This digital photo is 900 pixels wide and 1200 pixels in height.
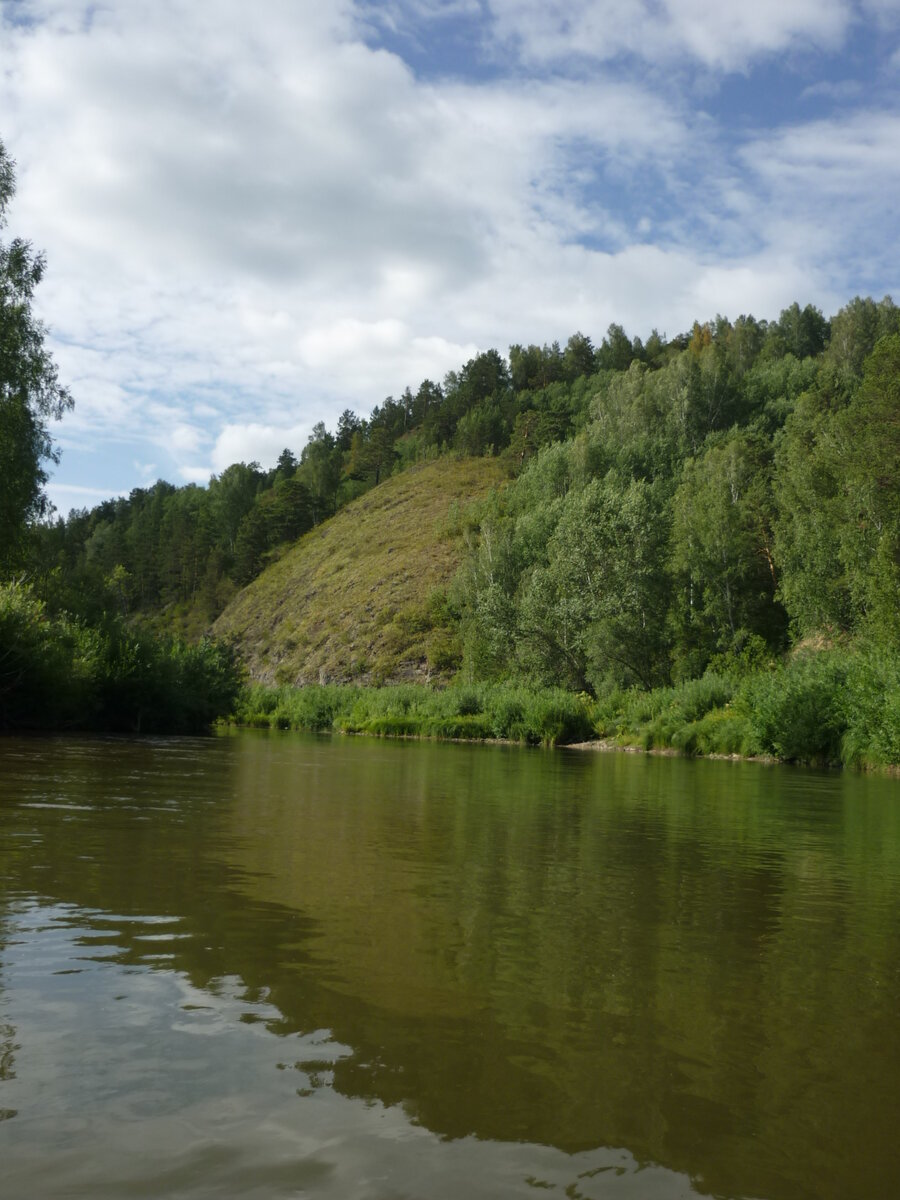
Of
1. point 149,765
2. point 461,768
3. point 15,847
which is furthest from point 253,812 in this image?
point 461,768

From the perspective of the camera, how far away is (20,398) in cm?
2984

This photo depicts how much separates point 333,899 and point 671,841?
5.55 metres

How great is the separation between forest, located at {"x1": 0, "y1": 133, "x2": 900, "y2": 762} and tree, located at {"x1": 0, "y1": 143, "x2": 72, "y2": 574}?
0.07 m

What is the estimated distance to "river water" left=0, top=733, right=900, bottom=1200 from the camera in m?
3.01

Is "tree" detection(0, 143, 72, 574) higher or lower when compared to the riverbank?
higher

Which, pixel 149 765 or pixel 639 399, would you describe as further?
pixel 639 399

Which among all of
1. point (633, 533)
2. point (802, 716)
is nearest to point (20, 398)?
point (802, 716)

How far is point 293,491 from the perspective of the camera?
13388 cm

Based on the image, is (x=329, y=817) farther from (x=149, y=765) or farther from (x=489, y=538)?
(x=489, y=538)

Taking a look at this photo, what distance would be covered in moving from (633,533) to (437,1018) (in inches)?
2416

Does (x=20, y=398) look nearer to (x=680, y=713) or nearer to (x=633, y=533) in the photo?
(x=680, y=713)

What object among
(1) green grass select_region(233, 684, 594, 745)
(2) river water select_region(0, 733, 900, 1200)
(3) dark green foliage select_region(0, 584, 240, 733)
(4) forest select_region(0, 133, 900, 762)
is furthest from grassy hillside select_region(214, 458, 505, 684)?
(2) river water select_region(0, 733, 900, 1200)

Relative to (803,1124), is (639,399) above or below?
above

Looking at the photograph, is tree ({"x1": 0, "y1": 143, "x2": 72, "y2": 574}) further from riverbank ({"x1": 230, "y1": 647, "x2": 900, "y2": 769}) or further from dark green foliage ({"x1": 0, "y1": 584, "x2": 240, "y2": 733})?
riverbank ({"x1": 230, "y1": 647, "x2": 900, "y2": 769})
